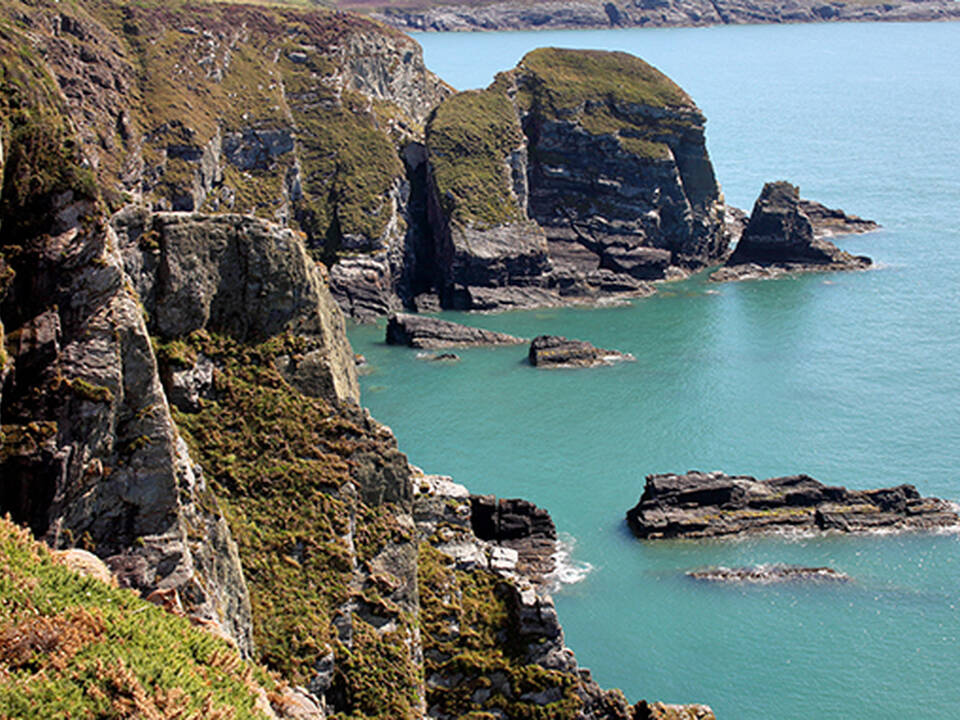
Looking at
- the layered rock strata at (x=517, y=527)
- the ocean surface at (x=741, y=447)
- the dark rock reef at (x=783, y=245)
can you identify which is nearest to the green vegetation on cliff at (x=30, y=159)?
the ocean surface at (x=741, y=447)

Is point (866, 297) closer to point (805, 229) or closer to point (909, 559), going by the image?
point (805, 229)

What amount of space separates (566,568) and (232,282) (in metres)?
34.4

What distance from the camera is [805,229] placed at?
149 metres

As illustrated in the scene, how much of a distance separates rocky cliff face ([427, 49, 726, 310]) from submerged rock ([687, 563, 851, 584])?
234 feet

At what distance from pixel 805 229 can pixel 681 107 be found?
27.5 metres

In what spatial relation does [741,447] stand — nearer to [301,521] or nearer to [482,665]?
[482,665]

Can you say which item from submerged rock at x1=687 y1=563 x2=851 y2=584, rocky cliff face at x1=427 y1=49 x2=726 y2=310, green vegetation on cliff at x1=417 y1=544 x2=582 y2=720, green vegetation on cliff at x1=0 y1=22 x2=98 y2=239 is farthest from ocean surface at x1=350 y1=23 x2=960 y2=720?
green vegetation on cliff at x1=0 y1=22 x2=98 y2=239

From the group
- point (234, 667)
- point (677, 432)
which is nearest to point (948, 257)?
point (677, 432)

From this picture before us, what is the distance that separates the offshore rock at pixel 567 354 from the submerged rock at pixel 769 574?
146ft

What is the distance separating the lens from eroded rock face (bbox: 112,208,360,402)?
38.5 metres

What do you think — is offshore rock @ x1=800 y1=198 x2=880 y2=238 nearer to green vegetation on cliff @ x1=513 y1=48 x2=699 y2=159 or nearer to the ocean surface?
the ocean surface

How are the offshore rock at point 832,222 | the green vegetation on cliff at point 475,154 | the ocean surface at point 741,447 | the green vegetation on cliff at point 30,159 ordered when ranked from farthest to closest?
the offshore rock at point 832,222
the green vegetation on cliff at point 475,154
the ocean surface at point 741,447
the green vegetation on cliff at point 30,159

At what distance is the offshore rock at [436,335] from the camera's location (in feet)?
386

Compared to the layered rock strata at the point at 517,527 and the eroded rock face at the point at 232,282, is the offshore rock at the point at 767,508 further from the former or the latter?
the eroded rock face at the point at 232,282
